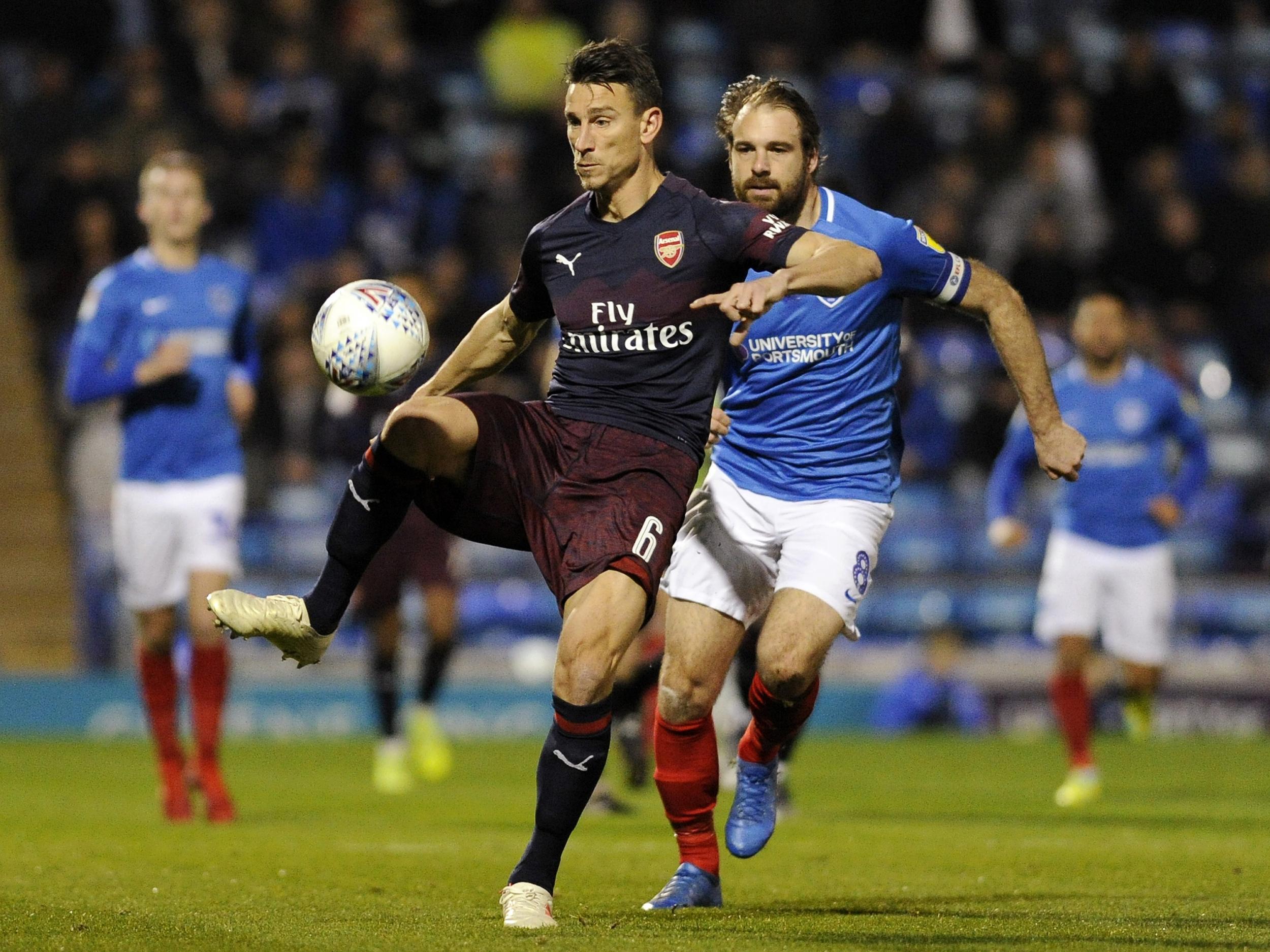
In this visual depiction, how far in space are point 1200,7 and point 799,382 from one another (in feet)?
55.2

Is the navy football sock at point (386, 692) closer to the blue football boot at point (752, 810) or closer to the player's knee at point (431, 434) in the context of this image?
the blue football boot at point (752, 810)

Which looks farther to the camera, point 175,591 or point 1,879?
point 175,591

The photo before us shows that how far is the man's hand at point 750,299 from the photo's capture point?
4.97 m

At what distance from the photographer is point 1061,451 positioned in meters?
5.68

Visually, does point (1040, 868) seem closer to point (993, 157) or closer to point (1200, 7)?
point (993, 157)

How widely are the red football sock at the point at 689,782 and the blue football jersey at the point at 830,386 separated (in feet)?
2.80

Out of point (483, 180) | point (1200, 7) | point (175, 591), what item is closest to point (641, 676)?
point (175, 591)

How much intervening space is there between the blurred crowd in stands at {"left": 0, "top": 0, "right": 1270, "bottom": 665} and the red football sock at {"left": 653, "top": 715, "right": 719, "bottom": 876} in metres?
8.63

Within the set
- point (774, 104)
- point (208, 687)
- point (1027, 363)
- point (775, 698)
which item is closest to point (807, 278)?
point (1027, 363)

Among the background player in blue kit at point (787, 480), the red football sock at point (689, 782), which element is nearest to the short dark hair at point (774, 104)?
the background player in blue kit at point (787, 480)

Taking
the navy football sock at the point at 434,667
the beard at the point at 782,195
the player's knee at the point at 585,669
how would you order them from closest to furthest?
the player's knee at the point at 585,669 < the beard at the point at 782,195 < the navy football sock at the point at 434,667

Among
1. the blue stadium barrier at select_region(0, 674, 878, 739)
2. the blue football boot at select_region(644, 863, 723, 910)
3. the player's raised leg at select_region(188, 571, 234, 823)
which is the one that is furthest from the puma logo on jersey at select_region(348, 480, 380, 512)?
the blue stadium barrier at select_region(0, 674, 878, 739)

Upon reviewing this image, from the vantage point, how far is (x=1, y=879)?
21.0 ft

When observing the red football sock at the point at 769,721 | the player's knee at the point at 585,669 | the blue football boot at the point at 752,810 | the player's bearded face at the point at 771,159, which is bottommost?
the blue football boot at the point at 752,810
